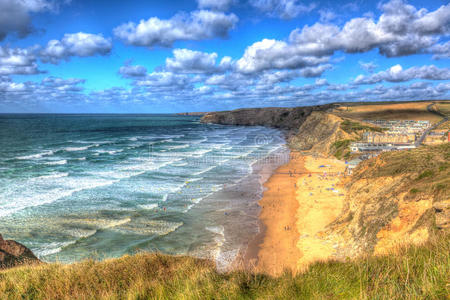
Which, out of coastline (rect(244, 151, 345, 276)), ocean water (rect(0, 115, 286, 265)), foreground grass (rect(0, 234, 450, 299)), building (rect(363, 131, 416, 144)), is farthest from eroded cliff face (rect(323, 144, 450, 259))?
building (rect(363, 131, 416, 144))

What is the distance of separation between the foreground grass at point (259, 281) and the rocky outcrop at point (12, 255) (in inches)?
109

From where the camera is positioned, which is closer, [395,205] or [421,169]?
[395,205]

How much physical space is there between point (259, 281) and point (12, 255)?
999 cm

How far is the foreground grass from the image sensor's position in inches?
191

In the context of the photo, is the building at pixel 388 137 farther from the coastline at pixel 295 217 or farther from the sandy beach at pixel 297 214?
the coastline at pixel 295 217

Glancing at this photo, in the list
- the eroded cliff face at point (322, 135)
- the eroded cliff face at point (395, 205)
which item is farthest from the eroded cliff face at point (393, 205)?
the eroded cliff face at point (322, 135)

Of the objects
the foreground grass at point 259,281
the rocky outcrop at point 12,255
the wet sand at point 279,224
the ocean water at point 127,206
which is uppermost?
the foreground grass at point 259,281

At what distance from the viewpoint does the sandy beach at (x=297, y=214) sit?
55.1 ft

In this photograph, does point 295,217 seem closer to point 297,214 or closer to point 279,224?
point 297,214

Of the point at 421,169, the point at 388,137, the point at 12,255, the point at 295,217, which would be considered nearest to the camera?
the point at 12,255

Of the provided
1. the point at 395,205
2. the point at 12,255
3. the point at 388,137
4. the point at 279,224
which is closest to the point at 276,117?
the point at 388,137

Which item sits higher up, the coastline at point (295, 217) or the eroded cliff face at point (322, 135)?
the eroded cliff face at point (322, 135)

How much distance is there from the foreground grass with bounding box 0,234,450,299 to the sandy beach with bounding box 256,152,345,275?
1936 mm

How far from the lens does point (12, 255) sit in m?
11.0
